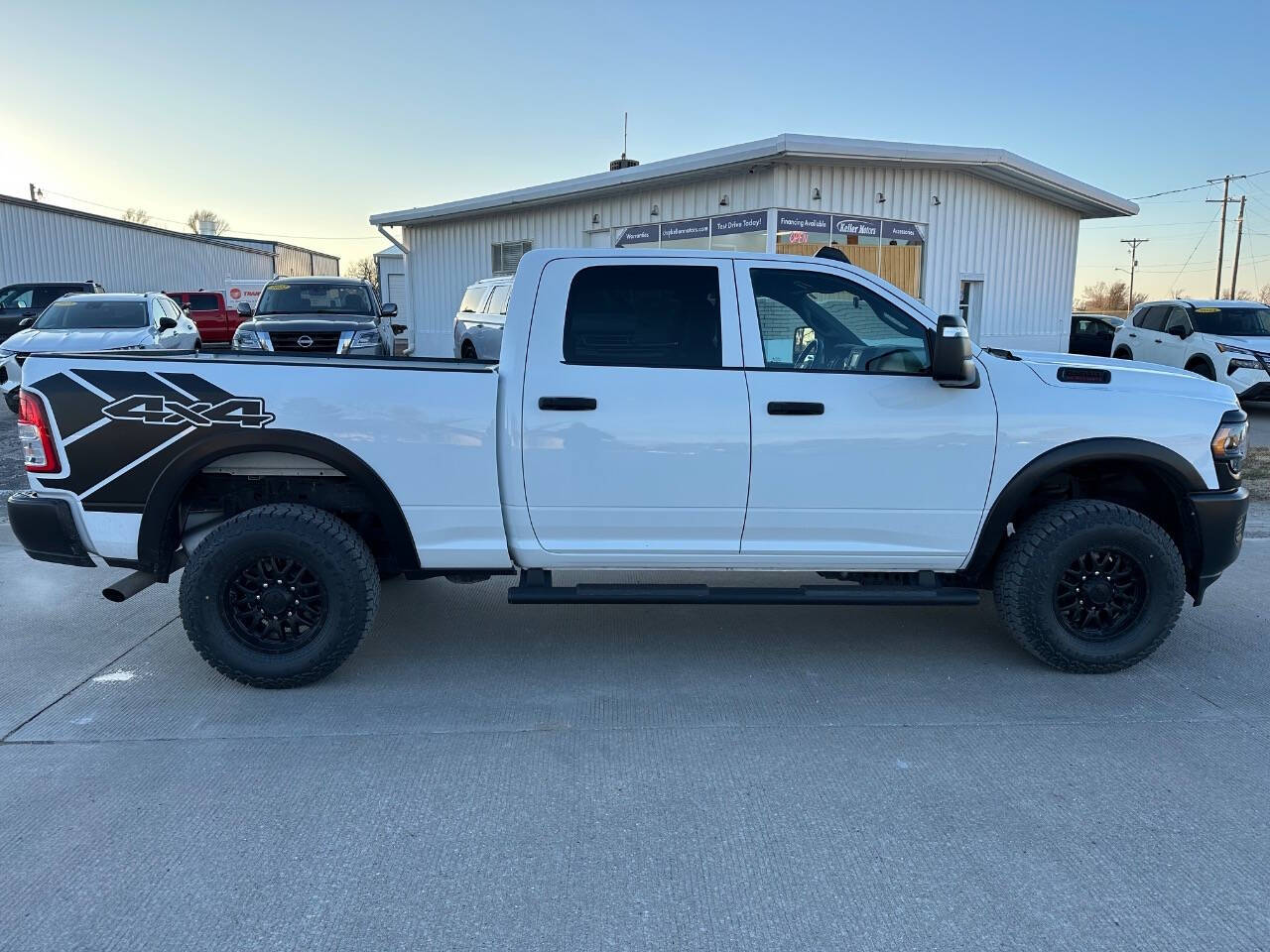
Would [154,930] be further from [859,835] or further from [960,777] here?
[960,777]

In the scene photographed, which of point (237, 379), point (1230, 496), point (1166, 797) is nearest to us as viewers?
point (1166, 797)

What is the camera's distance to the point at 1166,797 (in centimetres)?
328

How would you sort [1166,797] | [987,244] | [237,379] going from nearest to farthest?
1. [1166,797]
2. [237,379]
3. [987,244]

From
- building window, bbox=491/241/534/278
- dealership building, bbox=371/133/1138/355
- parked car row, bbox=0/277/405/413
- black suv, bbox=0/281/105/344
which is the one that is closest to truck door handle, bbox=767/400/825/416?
parked car row, bbox=0/277/405/413

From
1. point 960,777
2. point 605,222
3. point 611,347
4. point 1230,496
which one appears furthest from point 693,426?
point 605,222

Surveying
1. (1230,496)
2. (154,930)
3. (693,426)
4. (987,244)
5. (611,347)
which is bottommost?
(154,930)

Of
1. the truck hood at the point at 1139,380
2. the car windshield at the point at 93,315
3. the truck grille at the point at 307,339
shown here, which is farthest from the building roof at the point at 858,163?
the truck hood at the point at 1139,380

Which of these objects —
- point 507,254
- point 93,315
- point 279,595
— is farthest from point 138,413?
point 507,254

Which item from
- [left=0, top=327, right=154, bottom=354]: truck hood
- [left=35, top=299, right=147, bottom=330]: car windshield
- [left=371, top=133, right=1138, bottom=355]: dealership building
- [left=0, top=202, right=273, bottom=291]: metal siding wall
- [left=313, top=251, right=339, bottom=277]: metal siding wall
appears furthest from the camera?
[left=313, top=251, right=339, bottom=277]: metal siding wall

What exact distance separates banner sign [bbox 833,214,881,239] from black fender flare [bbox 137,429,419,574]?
12.1 m

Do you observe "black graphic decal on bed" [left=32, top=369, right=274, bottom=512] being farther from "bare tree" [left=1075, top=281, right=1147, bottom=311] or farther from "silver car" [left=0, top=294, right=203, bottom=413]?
"bare tree" [left=1075, top=281, right=1147, bottom=311]

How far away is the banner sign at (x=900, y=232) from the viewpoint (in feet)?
49.8

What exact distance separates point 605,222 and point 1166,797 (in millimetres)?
15429

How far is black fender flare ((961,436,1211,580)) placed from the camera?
4.19m
